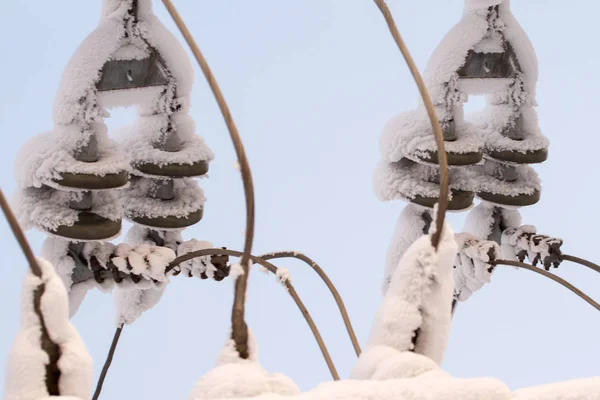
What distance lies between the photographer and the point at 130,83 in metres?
0.94

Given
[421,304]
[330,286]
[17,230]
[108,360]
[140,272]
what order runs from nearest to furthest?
[17,230] < [421,304] < [330,286] < [140,272] < [108,360]

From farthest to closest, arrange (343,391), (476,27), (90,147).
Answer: (476,27) < (90,147) < (343,391)

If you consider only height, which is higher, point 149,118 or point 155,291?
point 149,118

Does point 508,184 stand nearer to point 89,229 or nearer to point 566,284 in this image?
point 566,284

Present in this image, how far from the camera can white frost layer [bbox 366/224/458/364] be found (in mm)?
613

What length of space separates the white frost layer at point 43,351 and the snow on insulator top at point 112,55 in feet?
1.33

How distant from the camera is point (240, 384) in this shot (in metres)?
0.54

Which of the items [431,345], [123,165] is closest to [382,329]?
[431,345]

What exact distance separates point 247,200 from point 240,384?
11 centimetres

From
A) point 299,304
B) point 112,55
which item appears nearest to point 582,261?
point 299,304

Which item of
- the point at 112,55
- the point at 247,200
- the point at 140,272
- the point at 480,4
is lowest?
the point at 140,272

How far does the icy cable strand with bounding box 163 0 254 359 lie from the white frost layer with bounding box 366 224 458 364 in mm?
94

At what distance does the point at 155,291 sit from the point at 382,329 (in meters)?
0.52

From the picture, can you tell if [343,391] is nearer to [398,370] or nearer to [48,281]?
[398,370]
